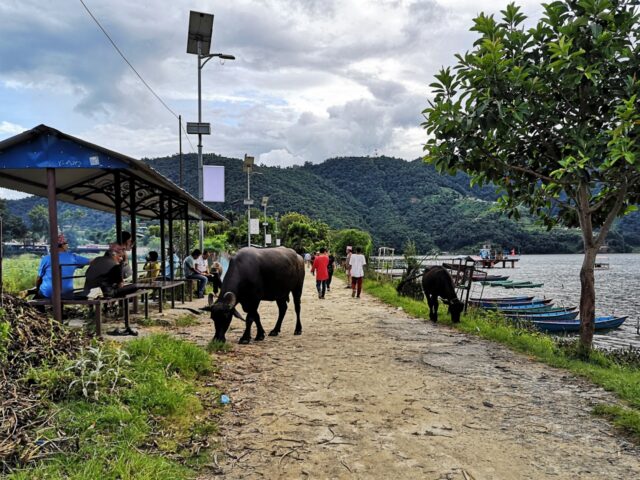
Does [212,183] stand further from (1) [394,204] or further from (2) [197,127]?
(1) [394,204]

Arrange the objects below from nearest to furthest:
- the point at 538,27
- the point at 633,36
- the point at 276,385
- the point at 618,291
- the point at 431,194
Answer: the point at 276,385 < the point at 633,36 < the point at 538,27 < the point at 618,291 < the point at 431,194

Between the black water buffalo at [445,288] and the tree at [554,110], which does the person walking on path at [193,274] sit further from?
A: the tree at [554,110]

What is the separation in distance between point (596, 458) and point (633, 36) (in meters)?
5.61

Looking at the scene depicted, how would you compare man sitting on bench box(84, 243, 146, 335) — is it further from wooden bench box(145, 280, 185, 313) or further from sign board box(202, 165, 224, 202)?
sign board box(202, 165, 224, 202)

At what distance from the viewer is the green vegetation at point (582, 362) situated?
4555 millimetres

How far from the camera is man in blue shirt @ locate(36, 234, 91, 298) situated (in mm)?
6609

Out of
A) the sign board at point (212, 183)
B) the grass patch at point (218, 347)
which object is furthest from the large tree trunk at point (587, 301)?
the sign board at point (212, 183)

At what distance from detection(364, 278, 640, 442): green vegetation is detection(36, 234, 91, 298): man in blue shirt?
6859 millimetres

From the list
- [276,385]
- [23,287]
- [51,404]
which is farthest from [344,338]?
[23,287]

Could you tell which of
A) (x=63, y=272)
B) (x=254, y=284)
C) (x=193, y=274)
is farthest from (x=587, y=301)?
(x=193, y=274)

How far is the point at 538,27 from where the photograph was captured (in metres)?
A: 6.86

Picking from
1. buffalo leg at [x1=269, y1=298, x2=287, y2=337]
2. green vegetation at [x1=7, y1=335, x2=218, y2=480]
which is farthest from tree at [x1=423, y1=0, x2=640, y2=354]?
green vegetation at [x1=7, y1=335, x2=218, y2=480]

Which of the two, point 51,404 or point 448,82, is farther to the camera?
point 448,82

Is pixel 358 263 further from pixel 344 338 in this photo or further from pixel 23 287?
pixel 23 287
